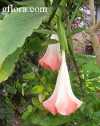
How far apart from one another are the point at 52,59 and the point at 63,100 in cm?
13

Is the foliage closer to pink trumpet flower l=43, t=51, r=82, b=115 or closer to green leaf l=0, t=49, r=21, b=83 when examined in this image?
green leaf l=0, t=49, r=21, b=83

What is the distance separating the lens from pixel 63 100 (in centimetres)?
99

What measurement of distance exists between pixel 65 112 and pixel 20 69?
0.78 meters

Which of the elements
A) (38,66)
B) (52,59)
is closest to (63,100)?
(52,59)

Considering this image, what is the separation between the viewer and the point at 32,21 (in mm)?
1010

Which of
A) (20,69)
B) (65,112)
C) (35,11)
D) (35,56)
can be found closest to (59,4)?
(35,11)

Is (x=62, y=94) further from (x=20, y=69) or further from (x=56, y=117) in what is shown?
(x=20, y=69)

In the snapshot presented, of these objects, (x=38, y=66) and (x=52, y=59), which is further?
(x=38, y=66)

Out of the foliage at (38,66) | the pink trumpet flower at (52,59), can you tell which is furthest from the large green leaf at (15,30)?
the pink trumpet flower at (52,59)

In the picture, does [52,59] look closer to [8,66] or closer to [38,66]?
[8,66]

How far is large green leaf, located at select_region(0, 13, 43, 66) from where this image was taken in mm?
916

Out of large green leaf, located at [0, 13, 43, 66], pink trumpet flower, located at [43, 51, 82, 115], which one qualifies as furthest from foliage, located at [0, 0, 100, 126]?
pink trumpet flower, located at [43, 51, 82, 115]

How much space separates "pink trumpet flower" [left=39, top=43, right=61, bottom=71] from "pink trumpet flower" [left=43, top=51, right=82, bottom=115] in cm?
5

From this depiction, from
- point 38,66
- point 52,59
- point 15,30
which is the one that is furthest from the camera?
point 38,66
